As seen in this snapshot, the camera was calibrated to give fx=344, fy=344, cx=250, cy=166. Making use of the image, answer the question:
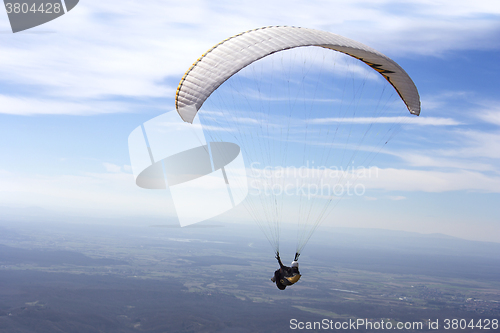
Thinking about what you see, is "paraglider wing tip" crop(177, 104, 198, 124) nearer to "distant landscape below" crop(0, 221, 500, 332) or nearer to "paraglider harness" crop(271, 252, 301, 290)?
"paraglider harness" crop(271, 252, 301, 290)

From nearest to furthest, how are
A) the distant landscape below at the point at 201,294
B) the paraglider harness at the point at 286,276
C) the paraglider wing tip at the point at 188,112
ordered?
the paraglider wing tip at the point at 188,112 < the paraglider harness at the point at 286,276 < the distant landscape below at the point at 201,294

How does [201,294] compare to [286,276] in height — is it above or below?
below

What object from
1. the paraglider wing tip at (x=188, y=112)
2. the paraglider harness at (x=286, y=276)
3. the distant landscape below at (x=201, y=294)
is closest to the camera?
the paraglider wing tip at (x=188, y=112)

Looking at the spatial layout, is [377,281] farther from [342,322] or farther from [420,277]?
[342,322]

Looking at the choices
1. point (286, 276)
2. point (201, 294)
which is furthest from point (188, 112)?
point (201, 294)

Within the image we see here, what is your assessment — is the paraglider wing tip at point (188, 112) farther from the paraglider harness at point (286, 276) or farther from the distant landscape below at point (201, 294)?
the distant landscape below at point (201, 294)

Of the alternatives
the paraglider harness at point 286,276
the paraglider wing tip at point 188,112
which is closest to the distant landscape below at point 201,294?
the paraglider harness at point 286,276

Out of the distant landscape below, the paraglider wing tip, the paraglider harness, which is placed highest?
the paraglider wing tip

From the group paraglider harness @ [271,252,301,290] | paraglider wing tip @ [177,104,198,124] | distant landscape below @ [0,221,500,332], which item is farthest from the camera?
distant landscape below @ [0,221,500,332]

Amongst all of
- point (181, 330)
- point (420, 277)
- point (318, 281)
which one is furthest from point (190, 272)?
point (420, 277)

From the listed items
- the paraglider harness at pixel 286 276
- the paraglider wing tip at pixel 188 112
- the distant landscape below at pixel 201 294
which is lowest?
the distant landscape below at pixel 201 294

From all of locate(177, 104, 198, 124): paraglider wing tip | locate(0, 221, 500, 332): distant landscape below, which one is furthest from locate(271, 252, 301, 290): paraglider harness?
locate(0, 221, 500, 332): distant landscape below

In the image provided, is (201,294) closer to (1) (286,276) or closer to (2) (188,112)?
(1) (286,276)
